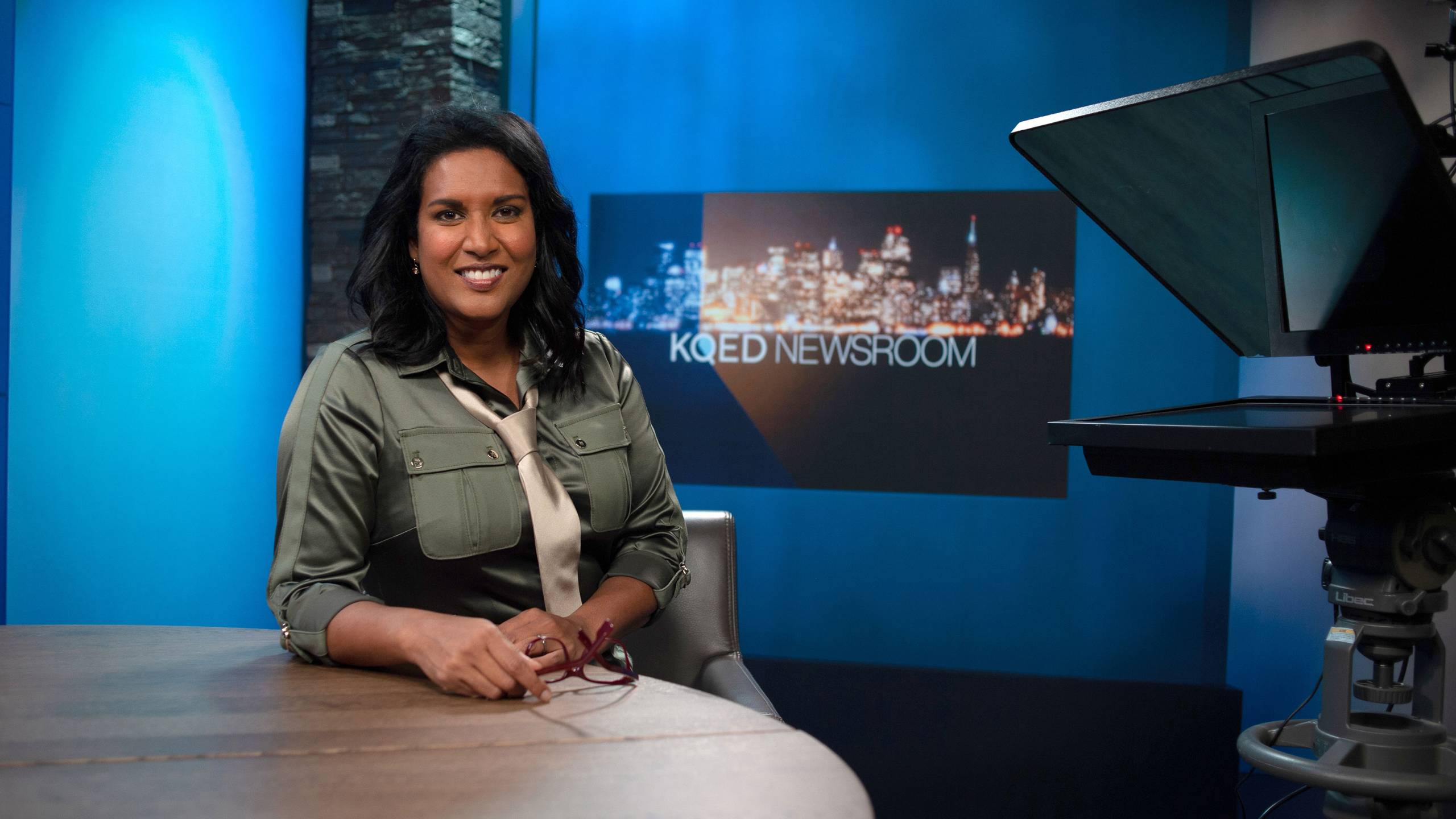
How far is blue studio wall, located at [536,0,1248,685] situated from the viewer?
3479mm

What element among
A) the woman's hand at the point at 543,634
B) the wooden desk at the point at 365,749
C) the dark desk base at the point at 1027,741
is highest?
the woman's hand at the point at 543,634

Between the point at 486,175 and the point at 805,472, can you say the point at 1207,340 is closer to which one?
the point at 805,472

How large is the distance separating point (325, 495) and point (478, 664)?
0.44m

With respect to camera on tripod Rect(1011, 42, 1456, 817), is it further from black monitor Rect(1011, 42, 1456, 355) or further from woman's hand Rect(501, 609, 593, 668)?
woman's hand Rect(501, 609, 593, 668)

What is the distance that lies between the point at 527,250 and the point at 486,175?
0.44 ft

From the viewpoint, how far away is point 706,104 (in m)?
3.74

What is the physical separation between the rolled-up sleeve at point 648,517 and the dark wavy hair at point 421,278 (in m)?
0.12

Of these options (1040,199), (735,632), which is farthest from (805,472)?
(735,632)

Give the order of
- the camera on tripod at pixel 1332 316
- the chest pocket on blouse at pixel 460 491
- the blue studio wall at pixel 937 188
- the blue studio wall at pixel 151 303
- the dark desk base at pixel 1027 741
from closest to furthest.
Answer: the camera on tripod at pixel 1332 316 < the chest pocket on blouse at pixel 460 491 < the blue studio wall at pixel 151 303 < the dark desk base at pixel 1027 741 < the blue studio wall at pixel 937 188

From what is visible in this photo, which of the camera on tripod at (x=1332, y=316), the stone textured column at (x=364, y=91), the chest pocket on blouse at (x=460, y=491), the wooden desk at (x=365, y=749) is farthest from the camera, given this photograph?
the stone textured column at (x=364, y=91)

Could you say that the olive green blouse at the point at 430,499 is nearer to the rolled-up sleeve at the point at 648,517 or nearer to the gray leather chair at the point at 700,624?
the rolled-up sleeve at the point at 648,517

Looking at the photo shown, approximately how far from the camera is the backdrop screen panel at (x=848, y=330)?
3539 mm

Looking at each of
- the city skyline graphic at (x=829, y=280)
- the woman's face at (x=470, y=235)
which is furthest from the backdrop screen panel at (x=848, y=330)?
the woman's face at (x=470, y=235)

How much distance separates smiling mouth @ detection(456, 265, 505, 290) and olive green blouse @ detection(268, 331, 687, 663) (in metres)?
0.11
